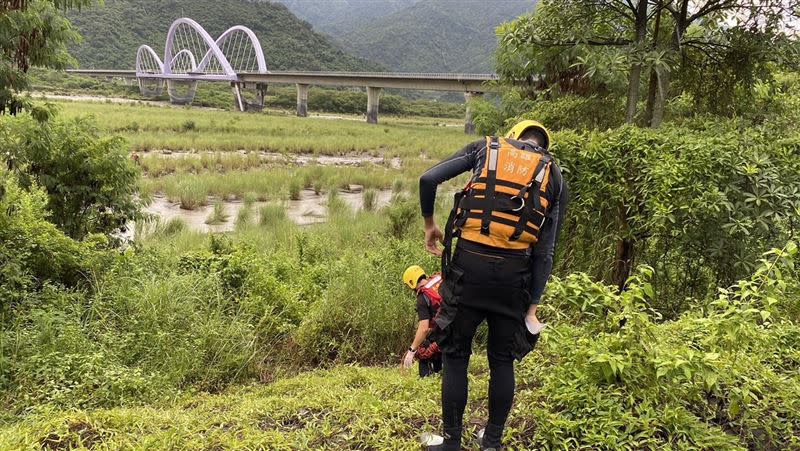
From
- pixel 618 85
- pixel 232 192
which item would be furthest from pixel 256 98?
pixel 618 85

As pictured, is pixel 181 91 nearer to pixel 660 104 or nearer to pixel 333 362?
pixel 333 362

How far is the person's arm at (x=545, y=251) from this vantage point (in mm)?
2527

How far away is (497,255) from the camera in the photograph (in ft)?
7.97

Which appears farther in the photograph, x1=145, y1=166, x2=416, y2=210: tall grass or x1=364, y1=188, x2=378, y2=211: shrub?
x1=145, y1=166, x2=416, y2=210: tall grass

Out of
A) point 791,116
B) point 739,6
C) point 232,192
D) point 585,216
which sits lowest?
point 232,192

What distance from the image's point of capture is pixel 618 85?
716 centimetres

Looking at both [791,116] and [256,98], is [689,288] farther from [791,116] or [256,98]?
[256,98]

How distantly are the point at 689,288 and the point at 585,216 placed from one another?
3.97ft

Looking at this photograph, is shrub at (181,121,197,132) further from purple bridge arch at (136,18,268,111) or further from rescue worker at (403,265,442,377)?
purple bridge arch at (136,18,268,111)

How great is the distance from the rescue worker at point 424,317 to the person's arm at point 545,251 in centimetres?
100

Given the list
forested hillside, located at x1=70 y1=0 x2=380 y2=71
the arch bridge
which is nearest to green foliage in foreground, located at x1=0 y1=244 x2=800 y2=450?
the arch bridge

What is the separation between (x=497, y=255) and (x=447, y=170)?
1.69ft

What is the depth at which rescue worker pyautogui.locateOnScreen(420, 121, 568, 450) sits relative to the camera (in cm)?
240

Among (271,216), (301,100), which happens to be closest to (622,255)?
(271,216)
